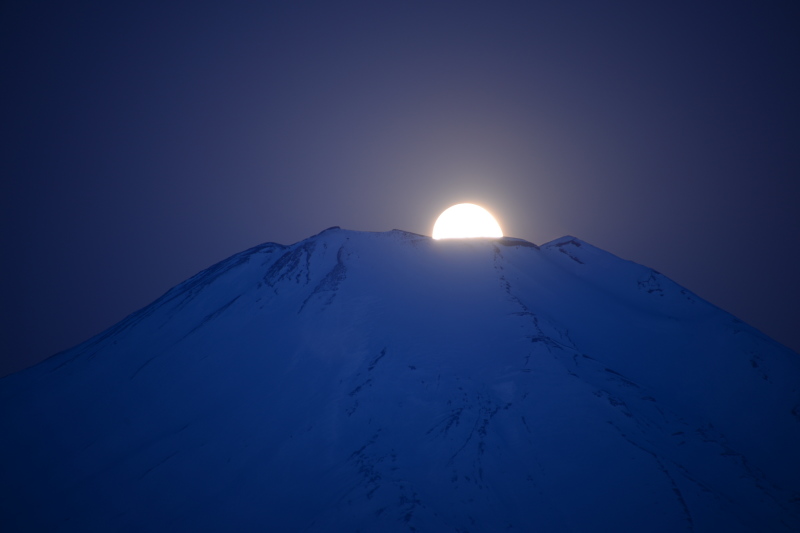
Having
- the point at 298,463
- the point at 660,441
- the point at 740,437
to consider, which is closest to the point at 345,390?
the point at 298,463

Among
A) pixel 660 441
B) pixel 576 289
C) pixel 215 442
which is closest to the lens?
pixel 660 441

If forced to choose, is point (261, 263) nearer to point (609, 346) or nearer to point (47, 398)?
point (47, 398)

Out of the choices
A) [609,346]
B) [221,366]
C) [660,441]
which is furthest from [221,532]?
[609,346]

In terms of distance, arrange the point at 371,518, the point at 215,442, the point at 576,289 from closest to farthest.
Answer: the point at 371,518 → the point at 215,442 → the point at 576,289

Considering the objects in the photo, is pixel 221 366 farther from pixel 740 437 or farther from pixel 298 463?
pixel 740 437

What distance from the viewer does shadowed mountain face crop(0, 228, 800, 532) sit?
79.5 ft

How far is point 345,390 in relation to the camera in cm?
3095

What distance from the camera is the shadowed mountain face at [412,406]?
2423 centimetres

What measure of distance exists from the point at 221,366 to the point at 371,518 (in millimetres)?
17952

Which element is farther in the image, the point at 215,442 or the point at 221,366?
the point at 221,366

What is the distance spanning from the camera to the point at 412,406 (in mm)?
29422

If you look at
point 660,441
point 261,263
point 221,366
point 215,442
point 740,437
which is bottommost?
point 740,437

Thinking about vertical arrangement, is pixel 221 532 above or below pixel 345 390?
below

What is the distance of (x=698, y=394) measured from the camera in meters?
32.7
